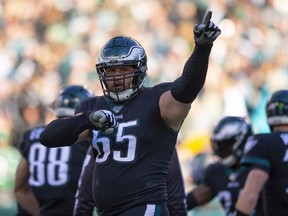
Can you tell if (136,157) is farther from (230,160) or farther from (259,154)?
(230,160)

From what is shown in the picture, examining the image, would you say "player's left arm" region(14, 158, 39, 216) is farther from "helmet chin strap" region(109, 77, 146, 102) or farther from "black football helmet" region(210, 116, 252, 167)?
A: "helmet chin strap" region(109, 77, 146, 102)

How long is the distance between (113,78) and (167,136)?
44cm

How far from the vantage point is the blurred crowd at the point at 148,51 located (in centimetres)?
1156

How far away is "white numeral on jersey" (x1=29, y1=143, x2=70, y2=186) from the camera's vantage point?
6695 millimetres

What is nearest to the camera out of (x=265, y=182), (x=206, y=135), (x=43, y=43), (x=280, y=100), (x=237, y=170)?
(x=265, y=182)

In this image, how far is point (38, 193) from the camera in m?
6.79

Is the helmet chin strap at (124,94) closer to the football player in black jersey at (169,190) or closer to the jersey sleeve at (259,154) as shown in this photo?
the football player in black jersey at (169,190)

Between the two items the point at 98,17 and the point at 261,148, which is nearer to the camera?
the point at 261,148

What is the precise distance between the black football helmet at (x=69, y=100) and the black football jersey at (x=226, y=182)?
1.22 meters

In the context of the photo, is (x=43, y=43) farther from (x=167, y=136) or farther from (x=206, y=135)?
(x=167, y=136)

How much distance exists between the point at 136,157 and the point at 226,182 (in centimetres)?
229

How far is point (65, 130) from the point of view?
4.60 metres

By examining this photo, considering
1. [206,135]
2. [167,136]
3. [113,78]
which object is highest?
[113,78]

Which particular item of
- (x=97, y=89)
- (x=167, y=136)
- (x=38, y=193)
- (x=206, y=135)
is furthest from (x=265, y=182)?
(x=97, y=89)
